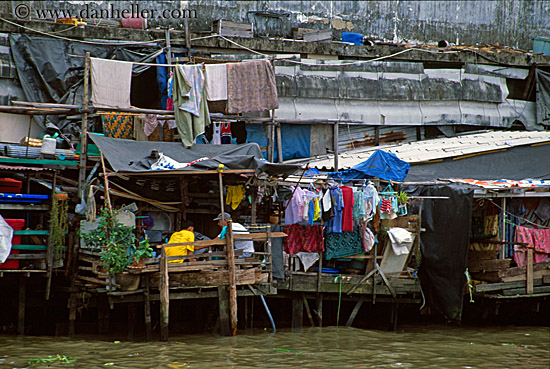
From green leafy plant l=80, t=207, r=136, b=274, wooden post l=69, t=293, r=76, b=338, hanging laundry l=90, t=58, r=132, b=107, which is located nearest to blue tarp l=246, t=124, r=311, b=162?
hanging laundry l=90, t=58, r=132, b=107

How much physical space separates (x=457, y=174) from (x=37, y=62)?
11613 mm

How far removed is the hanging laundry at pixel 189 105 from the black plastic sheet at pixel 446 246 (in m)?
5.85

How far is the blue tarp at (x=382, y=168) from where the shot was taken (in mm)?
16844

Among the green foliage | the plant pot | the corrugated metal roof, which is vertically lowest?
the plant pot

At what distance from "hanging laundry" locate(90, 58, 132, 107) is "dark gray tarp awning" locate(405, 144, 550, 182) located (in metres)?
7.59

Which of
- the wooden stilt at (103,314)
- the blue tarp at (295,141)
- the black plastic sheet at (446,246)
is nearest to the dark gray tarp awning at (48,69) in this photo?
the blue tarp at (295,141)

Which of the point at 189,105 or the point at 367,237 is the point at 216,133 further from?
the point at 367,237

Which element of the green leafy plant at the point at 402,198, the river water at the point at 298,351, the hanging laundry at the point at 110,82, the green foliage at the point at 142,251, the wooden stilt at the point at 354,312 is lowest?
the river water at the point at 298,351

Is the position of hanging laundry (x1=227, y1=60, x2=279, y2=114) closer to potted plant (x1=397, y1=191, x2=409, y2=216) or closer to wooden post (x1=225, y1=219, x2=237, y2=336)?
potted plant (x1=397, y1=191, x2=409, y2=216)

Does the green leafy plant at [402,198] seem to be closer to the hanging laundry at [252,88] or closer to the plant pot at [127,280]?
the hanging laundry at [252,88]

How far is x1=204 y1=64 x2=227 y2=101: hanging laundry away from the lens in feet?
56.9

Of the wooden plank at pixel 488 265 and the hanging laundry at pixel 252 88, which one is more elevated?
the hanging laundry at pixel 252 88

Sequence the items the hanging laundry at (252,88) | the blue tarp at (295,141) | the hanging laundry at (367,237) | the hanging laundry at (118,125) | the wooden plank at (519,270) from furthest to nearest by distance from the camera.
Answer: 1. the blue tarp at (295,141)
2. the hanging laundry at (118,125)
3. the hanging laundry at (252,88)
4. the wooden plank at (519,270)
5. the hanging laundry at (367,237)

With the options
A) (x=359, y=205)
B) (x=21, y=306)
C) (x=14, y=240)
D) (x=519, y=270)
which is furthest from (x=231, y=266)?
(x=519, y=270)
